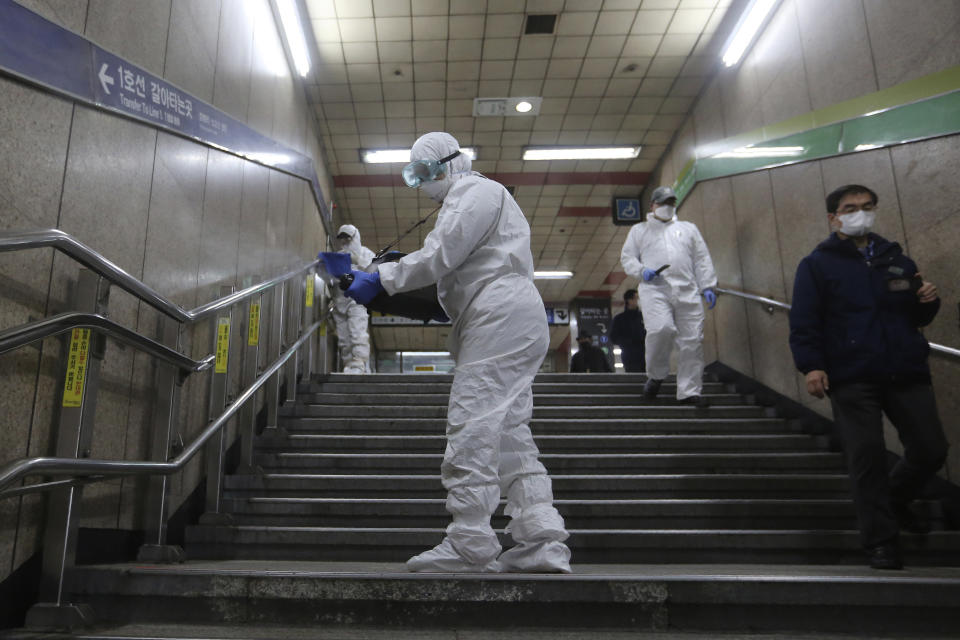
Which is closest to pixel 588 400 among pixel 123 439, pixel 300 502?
pixel 300 502

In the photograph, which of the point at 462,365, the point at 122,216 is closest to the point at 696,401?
the point at 462,365

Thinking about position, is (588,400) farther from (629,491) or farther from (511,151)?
(511,151)

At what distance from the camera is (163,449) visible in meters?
2.46

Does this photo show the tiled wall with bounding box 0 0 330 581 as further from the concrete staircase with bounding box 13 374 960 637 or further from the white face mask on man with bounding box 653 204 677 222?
the white face mask on man with bounding box 653 204 677 222

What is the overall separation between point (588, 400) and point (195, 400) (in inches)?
109

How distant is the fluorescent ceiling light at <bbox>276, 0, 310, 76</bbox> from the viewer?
5.53 metres

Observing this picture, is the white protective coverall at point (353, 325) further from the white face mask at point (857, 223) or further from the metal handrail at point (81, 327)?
the white face mask at point (857, 223)

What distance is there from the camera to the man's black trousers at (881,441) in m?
2.29

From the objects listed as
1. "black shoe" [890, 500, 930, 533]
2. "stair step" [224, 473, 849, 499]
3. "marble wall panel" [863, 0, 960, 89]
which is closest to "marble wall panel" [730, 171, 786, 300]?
"marble wall panel" [863, 0, 960, 89]

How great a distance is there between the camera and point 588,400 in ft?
15.5

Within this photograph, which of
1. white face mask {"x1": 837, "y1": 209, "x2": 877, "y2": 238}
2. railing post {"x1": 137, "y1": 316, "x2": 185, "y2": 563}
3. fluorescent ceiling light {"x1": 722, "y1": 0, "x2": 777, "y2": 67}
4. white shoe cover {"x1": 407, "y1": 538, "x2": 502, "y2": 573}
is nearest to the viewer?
white shoe cover {"x1": 407, "y1": 538, "x2": 502, "y2": 573}

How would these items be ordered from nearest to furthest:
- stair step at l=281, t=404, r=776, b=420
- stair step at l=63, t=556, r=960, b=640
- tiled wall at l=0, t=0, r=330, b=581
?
stair step at l=63, t=556, r=960, b=640 → tiled wall at l=0, t=0, r=330, b=581 → stair step at l=281, t=404, r=776, b=420

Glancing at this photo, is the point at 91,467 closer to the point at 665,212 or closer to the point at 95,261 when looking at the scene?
the point at 95,261

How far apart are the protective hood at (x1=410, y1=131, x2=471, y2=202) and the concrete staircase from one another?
56.0 inches
